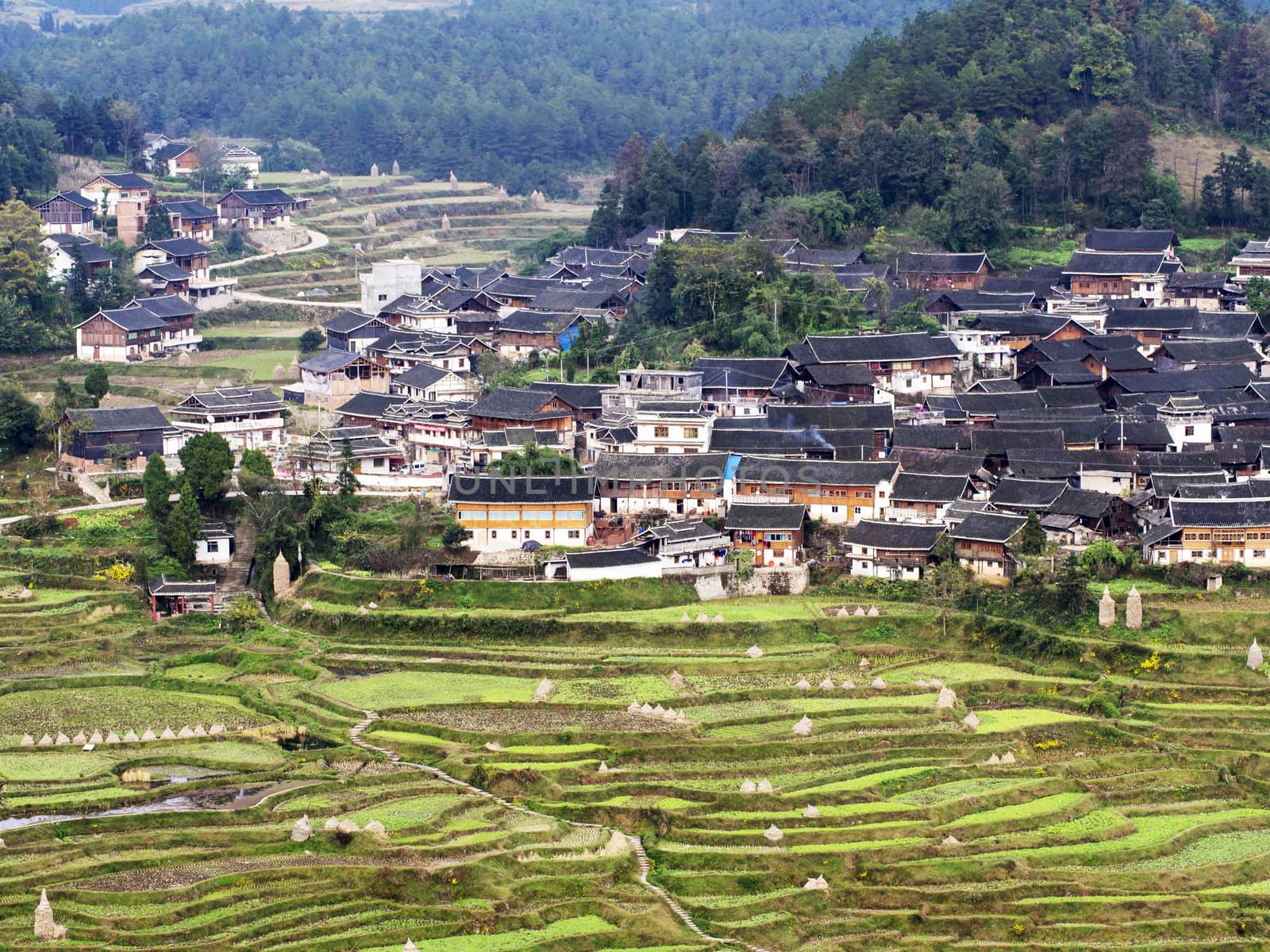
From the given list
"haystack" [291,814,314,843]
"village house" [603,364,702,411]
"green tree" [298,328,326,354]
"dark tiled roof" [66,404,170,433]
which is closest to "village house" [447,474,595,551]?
"village house" [603,364,702,411]

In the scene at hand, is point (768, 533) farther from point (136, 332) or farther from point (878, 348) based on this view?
point (136, 332)

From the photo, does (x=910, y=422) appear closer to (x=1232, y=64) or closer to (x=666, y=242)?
(x=666, y=242)

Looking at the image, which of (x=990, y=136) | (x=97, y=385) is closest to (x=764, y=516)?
(x=97, y=385)

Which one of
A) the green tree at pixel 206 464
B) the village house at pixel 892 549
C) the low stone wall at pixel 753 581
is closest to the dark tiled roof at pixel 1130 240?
the village house at pixel 892 549

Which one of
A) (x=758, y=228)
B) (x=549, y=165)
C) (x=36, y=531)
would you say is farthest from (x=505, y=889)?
(x=549, y=165)

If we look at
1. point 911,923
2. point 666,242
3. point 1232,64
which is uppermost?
point 1232,64
